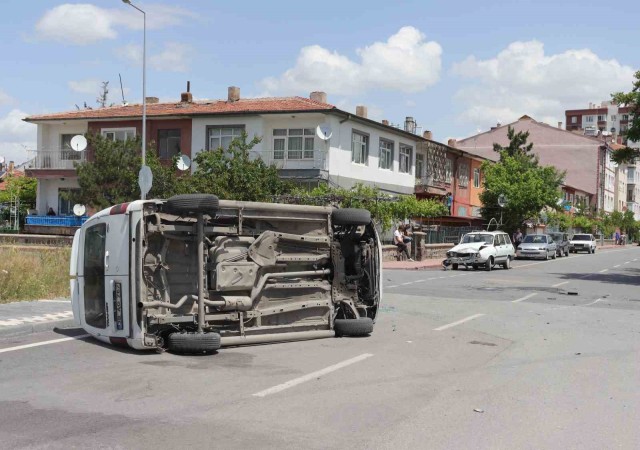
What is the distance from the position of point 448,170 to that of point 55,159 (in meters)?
27.0

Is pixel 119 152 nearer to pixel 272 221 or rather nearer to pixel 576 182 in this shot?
pixel 272 221

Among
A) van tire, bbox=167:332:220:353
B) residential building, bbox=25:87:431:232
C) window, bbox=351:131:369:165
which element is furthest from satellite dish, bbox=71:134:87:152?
van tire, bbox=167:332:220:353

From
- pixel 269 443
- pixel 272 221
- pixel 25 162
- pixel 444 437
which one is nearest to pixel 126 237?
pixel 272 221

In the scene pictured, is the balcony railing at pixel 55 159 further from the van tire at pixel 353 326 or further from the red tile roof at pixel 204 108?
the van tire at pixel 353 326

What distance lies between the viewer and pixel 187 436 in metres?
5.41

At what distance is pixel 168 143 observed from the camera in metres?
40.9

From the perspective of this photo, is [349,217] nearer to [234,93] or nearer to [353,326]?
[353,326]

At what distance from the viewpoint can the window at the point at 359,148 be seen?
3900 cm

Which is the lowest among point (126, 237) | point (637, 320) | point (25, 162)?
point (637, 320)

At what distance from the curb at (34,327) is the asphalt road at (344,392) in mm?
305

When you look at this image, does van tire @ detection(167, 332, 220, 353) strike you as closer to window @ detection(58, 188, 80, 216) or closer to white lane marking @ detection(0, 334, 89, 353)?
white lane marking @ detection(0, 334, 89, 353)

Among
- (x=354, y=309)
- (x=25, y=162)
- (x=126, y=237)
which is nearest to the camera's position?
(x=126, y=237)

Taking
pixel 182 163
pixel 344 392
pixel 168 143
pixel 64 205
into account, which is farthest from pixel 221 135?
pixel 344 392

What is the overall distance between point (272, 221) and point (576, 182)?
8776cm
